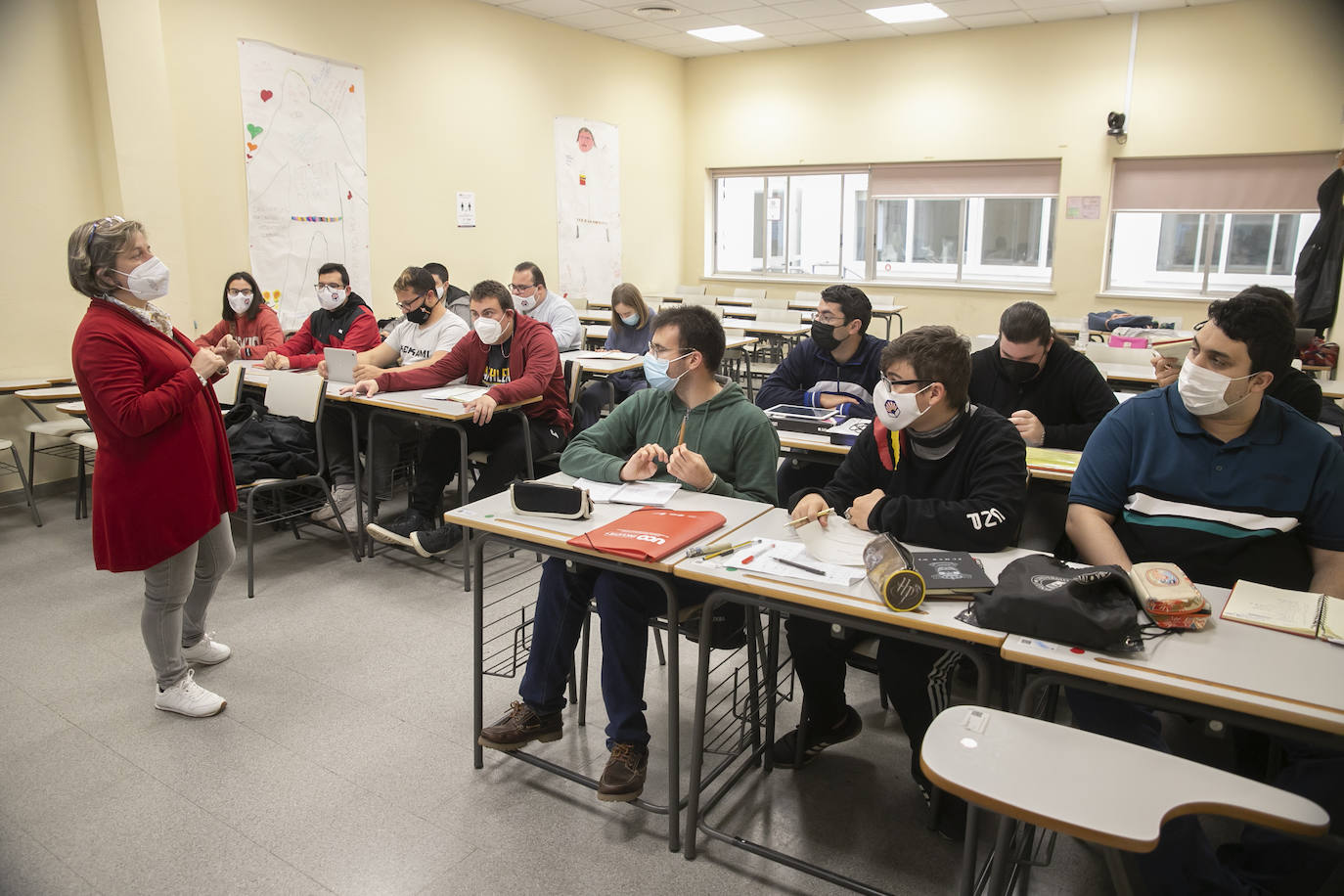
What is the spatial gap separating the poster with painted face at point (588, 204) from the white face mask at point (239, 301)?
395 centimetres

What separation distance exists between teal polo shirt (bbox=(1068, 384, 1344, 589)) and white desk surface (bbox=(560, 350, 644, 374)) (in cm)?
286

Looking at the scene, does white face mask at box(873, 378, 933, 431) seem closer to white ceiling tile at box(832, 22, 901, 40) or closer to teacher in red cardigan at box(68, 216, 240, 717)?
teacher in red cardigan at box(68, 216, 240, 717)

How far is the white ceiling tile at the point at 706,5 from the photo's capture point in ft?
25.0

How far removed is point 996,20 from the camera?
26.7 feet

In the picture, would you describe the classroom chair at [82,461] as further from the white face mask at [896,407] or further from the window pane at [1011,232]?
the window pane at [1011,232]

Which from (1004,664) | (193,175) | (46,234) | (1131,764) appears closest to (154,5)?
(193,175)

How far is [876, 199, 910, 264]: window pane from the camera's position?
9.45m

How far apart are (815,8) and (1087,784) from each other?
800 cm

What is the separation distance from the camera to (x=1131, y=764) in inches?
49.8

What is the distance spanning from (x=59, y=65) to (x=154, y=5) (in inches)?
24.8

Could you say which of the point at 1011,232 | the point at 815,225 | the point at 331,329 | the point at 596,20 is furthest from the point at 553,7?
the point at 1011,232

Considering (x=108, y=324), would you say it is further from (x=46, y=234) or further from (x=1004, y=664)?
(x=46, y=234)

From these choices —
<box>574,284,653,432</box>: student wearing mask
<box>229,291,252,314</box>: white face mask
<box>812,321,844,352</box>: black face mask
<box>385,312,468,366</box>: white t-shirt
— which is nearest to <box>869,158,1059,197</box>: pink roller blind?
<box>574,284,653,432</box>: student wearing mask

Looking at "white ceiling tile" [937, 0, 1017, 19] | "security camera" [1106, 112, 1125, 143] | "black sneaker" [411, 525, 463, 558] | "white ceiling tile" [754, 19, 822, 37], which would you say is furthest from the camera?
"white ceiling tile" [754, 19, 822, 37]
